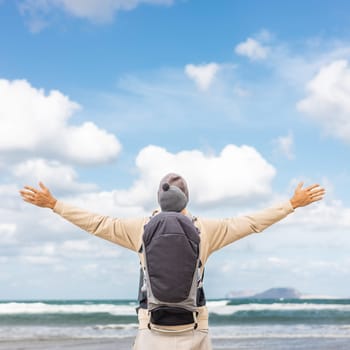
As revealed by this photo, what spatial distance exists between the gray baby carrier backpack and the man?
0.21 feet

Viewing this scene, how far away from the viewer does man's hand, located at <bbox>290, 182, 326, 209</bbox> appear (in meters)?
3.62

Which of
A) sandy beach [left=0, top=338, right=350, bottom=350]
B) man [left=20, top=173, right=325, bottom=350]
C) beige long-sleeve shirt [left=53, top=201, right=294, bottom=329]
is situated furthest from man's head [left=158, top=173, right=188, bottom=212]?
sandy beach [left=0, top=338, right=350, bottom=350]

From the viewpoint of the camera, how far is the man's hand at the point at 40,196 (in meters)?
3.68

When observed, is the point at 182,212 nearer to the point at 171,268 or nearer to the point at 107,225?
the point at 171,268

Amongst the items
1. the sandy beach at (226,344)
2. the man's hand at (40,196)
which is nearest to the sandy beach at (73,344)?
the sandy beach at (226,344)

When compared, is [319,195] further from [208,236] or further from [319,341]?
[319,341]

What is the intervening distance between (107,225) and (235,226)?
72 cm

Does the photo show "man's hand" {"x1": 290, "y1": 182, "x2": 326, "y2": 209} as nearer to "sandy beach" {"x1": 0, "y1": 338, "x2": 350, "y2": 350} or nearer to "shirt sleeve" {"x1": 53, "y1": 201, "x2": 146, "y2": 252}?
"shirt sleeve" {"x1": 53, "y1": 201, "x2": 146, "y2": 252}

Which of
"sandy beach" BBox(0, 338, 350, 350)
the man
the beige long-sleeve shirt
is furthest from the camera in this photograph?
"sandy beach" BBox(0, 338, 350, 350)

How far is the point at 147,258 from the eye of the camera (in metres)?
3.36

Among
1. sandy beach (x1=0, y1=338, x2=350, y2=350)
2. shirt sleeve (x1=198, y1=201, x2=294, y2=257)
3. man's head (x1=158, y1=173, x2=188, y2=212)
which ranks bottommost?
sandy beach (x1=0, y1=338, x2=350, y2=350)

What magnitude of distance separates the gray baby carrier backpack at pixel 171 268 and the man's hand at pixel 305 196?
0.62 meters

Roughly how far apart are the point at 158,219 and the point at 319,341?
37.6 feet

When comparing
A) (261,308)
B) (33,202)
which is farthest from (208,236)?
(261,308)
